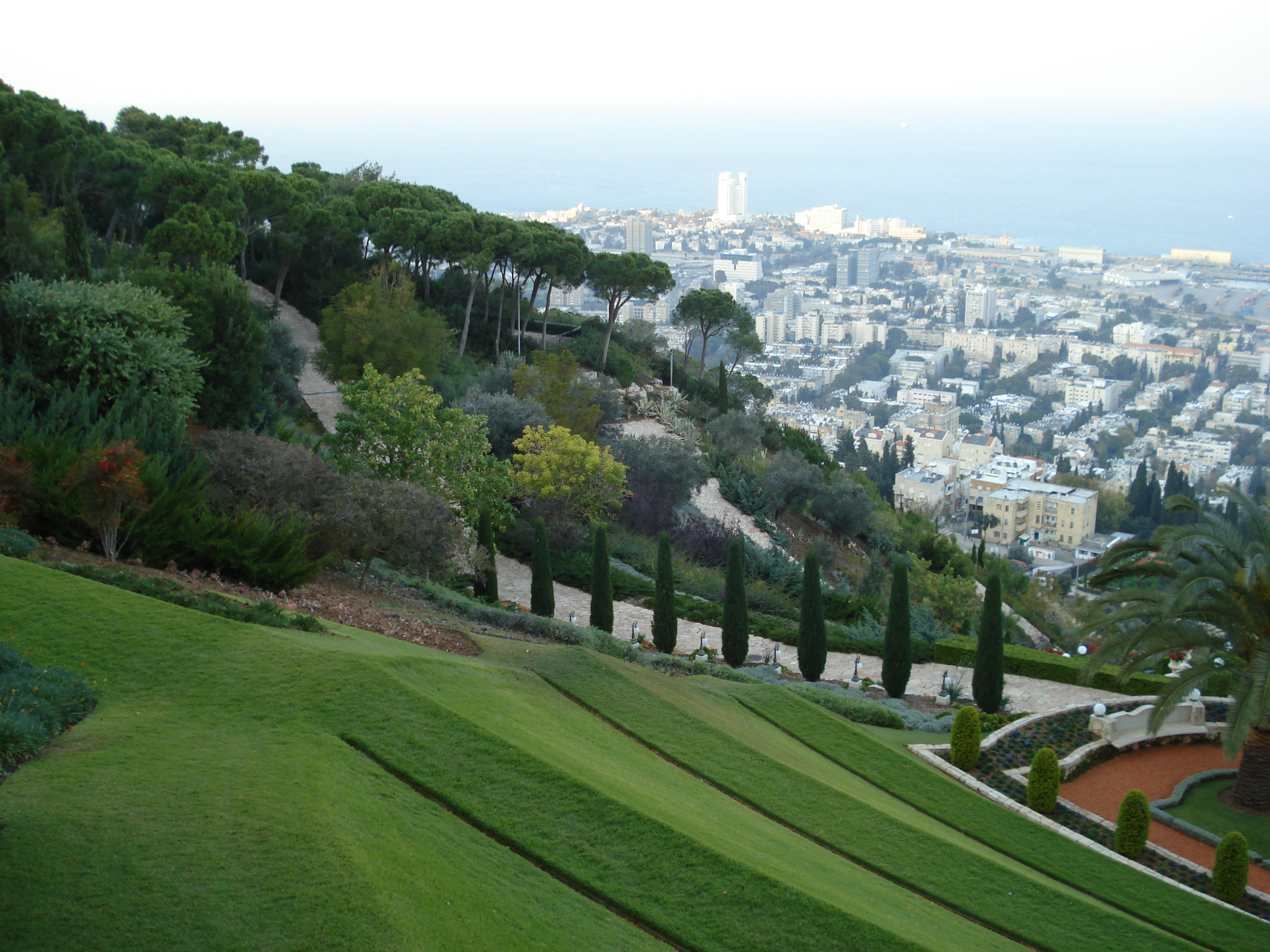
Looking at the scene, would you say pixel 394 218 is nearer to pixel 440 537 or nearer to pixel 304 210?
pixel 304 210

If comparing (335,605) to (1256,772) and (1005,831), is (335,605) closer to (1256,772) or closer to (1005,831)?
(1005,831)

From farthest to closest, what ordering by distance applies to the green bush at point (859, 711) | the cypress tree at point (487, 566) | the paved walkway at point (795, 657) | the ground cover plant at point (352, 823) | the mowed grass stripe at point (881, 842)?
1. the cypress tree at point (487, 566)
2. the paved walkway at point (795, 657)
3. the green bush at point (859, 711)
4. the mowed grass stripe at point (881, 842)
5. the ground cover plant at point (352, 823)

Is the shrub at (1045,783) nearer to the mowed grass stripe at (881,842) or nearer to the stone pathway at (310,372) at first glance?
the mowed grass stripe at (881,842)

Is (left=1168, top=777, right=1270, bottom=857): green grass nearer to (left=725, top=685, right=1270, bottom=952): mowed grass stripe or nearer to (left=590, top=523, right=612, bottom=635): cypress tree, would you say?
(left=725, top=685, right=1270, bottom=952): mowed grass stripe

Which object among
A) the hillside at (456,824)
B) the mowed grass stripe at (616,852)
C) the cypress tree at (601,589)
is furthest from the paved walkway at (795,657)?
the mowed grass stripe at (616,852)

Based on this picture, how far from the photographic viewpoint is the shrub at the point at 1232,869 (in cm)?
1095

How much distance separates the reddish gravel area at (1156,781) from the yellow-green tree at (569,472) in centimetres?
1383

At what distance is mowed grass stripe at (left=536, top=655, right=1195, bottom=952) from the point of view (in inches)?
375

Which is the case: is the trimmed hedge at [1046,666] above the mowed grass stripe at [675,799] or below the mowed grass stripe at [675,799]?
below

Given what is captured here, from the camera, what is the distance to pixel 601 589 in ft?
69.9

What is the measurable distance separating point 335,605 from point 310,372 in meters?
27.1

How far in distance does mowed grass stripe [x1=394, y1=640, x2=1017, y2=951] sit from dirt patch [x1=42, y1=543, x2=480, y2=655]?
82.2 inches

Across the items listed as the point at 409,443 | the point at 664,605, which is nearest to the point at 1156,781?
the point at 664,605

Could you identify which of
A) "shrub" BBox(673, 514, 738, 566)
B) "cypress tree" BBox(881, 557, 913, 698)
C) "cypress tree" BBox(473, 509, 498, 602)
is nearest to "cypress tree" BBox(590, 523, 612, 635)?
"cypress tree" BBox(473, 509, 498, 602)
